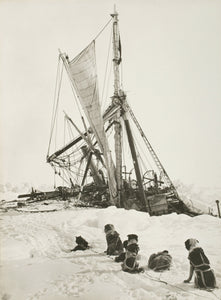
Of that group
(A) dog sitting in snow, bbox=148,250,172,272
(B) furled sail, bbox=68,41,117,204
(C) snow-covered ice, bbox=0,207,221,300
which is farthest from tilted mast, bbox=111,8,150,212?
(A) dog sitting in snow, bbox=148,250,172,272

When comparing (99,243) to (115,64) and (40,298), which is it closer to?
(40,298)

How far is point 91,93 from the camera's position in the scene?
14484 millimetres

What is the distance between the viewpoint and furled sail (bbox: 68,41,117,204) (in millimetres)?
13602

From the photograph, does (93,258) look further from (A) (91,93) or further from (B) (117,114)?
(B) (117,114)

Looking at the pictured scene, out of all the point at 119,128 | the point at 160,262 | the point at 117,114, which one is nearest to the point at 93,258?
the point at 160,262

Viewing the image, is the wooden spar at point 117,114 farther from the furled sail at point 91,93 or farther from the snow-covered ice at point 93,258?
the snow-covered ice at point 93,258

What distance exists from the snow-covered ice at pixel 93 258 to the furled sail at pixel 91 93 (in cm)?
375

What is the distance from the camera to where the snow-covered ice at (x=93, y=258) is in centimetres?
473

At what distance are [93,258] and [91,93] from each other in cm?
934

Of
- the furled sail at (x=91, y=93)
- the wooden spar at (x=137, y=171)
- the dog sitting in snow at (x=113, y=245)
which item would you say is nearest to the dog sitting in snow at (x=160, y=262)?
the dog sitting in snow at (x=113, y=245)

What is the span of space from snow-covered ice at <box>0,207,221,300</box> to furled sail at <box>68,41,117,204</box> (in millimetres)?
3748

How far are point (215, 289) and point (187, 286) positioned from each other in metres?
0.39

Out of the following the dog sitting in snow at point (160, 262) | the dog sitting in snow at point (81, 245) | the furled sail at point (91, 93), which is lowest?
the dog sitting in snow at point (160, 262)

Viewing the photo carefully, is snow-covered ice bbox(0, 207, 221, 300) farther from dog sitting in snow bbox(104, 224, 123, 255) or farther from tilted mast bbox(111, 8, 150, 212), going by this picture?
tilted mast bbox(111, 8, 150, 212)
